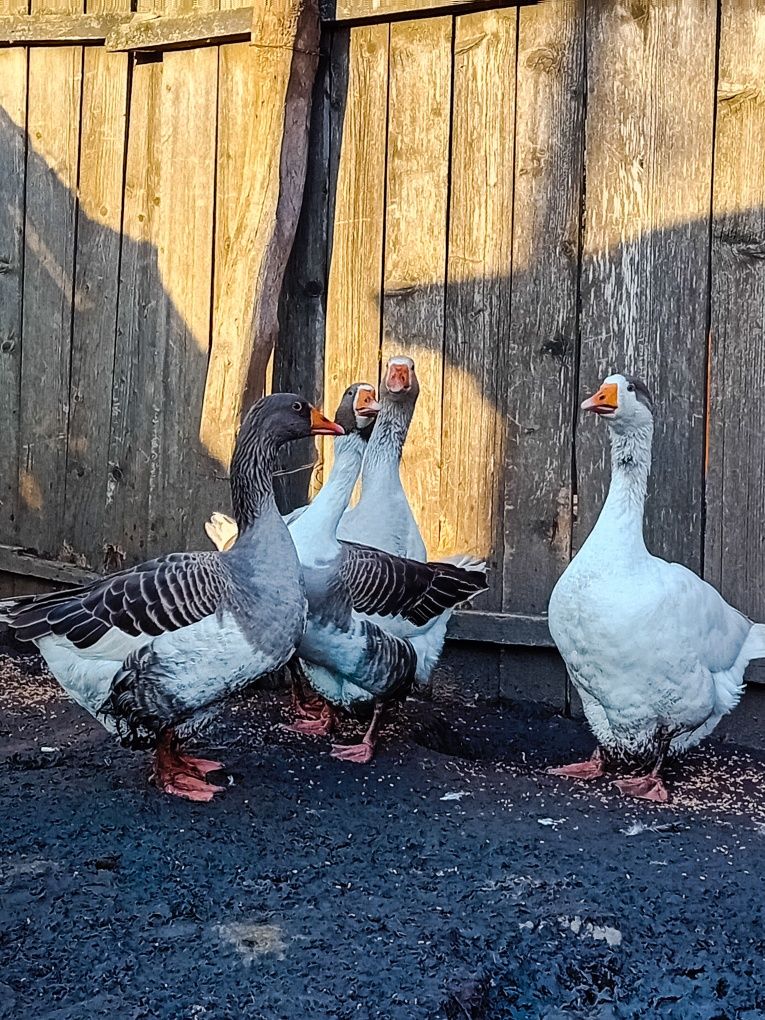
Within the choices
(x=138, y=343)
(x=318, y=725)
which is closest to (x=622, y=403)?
(x=318, y=725)

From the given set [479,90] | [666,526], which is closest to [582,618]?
[666,526]

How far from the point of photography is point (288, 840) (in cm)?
405

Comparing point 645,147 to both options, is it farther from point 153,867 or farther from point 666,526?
point 153,867

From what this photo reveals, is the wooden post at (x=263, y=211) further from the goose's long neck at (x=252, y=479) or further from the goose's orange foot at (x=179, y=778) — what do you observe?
the goose's orange foot at (x=179, y=778)

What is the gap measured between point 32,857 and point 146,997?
3.15 feet

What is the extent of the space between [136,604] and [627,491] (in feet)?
6.15

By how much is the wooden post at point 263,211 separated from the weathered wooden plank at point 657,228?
133 cm

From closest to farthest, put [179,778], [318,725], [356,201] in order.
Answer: [179,778] → [318,725] → [356,201]

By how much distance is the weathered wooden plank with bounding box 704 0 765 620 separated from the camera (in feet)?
16.3

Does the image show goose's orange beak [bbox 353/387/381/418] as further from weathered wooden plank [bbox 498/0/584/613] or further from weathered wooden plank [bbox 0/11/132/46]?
weathered wooden plank [bbox 0/11/132/46]

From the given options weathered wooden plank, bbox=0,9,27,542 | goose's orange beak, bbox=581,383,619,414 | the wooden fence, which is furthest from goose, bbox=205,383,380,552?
weathered wooden plank, bbox=0,9,27,542

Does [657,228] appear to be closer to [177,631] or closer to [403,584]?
[403,584]

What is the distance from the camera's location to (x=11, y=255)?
661cm

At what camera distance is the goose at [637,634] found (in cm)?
436
